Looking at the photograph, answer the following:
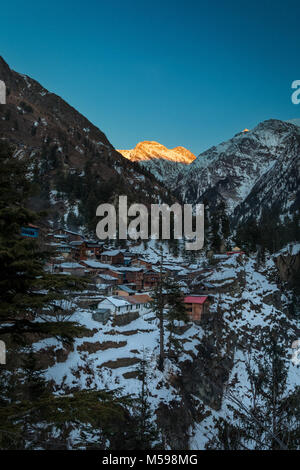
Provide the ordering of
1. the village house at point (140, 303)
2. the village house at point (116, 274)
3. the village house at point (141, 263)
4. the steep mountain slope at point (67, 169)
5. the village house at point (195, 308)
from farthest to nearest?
the steep mountain slope at point (67, 169), the village house at point (141, 263), the village house at point (116, 274), the village house at point (195, 308), the village house at point (140, 303)

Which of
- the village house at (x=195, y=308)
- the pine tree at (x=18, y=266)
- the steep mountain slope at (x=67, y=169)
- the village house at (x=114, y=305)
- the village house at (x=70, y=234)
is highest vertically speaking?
the steep mountain slope at (x=67, y=169)

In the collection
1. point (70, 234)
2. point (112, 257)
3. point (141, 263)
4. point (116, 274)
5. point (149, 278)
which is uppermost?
point (70, 234)

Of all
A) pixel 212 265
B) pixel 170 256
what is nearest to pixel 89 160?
pixel 170 256

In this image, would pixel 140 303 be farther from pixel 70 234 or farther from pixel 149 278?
pixel 70 234

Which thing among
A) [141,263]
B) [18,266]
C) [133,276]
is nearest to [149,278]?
[133,276]

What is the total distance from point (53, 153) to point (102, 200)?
56.6 m

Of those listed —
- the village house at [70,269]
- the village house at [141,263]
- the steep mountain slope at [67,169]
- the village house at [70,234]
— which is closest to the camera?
the village house at [70,269]

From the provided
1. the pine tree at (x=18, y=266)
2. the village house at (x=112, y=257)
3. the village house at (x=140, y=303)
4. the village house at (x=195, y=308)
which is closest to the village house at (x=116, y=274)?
the village house at (x=112, y=257)

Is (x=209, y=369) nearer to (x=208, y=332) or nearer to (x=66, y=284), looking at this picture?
(x=208, y=332)

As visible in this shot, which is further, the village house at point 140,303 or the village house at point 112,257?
the village house at point 112,257

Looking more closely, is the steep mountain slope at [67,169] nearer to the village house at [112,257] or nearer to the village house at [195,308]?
the village house at [112,257]

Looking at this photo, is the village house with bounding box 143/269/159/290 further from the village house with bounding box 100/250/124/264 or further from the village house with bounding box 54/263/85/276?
the village house with bounding box 54/263/85/276

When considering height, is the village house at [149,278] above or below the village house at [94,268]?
below

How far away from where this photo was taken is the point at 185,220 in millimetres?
123000
